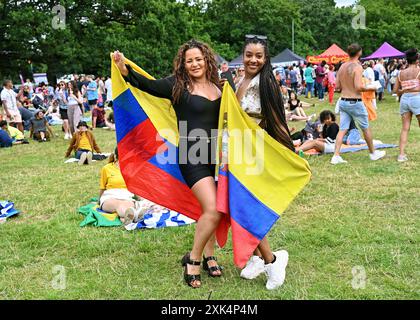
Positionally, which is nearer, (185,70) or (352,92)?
(185,70)

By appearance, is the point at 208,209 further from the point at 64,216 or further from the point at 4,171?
the point at 4,171

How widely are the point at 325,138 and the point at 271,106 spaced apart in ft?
19.4

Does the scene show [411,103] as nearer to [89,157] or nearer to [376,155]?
[376,155]

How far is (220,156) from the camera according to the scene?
359cm

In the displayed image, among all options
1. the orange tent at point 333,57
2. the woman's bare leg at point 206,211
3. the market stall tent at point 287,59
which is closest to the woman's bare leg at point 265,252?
the woman's bare leg at point 206,211

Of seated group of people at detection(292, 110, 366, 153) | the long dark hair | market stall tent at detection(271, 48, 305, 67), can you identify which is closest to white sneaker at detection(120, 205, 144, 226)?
the long dark hair

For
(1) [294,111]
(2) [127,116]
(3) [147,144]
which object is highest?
(2) [127,116]

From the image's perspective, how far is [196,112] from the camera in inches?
142

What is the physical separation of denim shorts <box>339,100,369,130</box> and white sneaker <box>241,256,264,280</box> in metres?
4.56

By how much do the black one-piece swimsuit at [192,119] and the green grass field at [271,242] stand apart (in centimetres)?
92

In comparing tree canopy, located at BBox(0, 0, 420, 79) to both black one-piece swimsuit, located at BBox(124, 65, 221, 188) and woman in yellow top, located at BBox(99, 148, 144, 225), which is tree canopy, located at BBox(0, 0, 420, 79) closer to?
woman in yellow top, located at BBox(99, 148, 144, 225)

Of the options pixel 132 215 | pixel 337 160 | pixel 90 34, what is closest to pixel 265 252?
pixel 132 215

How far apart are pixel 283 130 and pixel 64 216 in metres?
3.33
